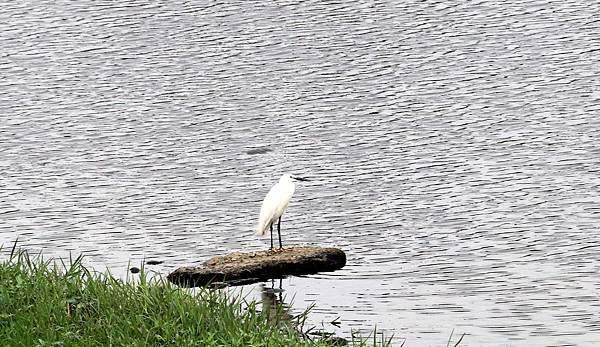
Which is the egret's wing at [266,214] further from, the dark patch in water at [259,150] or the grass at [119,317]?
the grass at [119,317]

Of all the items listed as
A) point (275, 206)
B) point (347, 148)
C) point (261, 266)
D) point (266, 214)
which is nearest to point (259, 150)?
point (347, 148)

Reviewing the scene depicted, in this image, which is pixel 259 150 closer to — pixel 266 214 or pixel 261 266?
pixel 266 214

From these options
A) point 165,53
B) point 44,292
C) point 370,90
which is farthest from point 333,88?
point 44,292

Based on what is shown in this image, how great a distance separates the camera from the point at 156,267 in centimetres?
1889

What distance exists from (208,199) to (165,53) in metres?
13.0

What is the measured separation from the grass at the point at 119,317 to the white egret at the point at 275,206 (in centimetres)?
756

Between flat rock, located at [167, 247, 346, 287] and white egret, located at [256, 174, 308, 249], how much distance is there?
96cm

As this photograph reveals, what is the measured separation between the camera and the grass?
10.8 m

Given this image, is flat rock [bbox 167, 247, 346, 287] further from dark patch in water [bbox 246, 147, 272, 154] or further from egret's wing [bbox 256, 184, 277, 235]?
dark patch in water [bbox 246, 147, 272, 154]

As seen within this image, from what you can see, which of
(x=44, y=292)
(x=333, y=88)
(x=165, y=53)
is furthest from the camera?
(x=165, y=53)

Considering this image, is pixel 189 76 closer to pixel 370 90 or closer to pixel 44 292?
pixel 370 90

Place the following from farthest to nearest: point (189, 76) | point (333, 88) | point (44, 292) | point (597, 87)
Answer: point (189, 76) < point (333, 88) < point (597, 87) < point (44, 292)

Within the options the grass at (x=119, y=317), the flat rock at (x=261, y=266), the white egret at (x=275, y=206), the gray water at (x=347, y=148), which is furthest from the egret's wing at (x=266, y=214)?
the grass at (x=119, y=317)

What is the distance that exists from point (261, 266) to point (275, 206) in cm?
173
